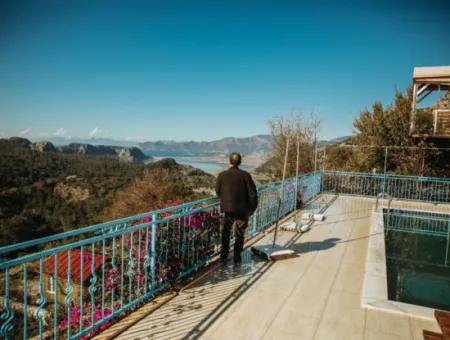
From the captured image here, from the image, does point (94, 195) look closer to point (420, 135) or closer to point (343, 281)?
point (420, 135)

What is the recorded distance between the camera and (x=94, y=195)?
4084 centimetres

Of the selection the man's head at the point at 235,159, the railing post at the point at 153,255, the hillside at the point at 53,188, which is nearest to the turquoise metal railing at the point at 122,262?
the railing post at the point at 153,255

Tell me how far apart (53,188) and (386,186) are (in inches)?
1708

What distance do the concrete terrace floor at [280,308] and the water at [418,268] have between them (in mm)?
878

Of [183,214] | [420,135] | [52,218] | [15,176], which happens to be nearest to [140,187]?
[420,135]

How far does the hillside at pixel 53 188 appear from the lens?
34.8 m

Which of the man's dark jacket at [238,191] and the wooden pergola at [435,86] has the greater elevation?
the wooden pergola at [435,86]

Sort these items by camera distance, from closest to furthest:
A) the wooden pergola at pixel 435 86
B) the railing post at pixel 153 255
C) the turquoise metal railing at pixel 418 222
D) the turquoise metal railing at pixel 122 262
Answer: the turquoise metal railing at pixel 122 262 → the railing post at pixel 153 255 → the turquoise metal railing at pixel 418 222 → the wooden pergola at pixel 435 86

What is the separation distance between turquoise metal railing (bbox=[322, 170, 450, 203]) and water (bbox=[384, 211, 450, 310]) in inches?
153

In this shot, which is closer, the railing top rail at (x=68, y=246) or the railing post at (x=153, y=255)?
the railing top rail at (x=68, y=246)

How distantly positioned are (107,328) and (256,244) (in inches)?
132

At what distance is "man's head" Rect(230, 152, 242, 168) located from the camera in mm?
4406

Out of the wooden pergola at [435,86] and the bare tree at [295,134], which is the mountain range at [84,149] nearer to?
the bare tree at [295,134]

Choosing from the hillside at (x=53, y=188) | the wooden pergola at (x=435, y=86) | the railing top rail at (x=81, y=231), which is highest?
the wooden pergola at (x=435, y=86)
